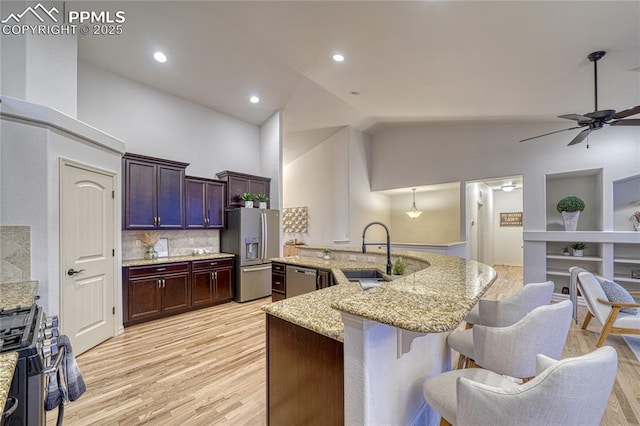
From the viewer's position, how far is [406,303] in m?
1.04

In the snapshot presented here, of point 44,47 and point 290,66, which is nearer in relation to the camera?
point 44,47

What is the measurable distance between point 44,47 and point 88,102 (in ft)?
3.78

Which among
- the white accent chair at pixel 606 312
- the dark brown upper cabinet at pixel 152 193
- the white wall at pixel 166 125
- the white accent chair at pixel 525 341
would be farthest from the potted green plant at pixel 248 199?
the white accent chair at pixel 606 312

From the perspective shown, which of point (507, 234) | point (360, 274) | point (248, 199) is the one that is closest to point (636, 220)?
point (360, 274)

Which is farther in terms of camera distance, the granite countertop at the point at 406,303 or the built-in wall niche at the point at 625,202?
the built-in wall niche at the point at 625,202

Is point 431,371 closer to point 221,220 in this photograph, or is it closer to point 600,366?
point 600,366

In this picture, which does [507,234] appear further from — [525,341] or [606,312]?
[525,341]

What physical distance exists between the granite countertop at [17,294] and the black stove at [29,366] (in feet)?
1.66

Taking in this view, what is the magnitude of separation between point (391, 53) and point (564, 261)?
4971 millimetres

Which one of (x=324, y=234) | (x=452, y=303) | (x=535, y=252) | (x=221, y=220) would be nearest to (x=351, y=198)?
(x=324, y=234)

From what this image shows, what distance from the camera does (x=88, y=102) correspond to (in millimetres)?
3771

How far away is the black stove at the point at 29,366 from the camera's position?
44.1 inches

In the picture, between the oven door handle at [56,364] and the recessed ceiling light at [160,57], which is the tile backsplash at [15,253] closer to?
the oven door handle at [56,364]

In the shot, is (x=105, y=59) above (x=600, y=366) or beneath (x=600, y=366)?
above
